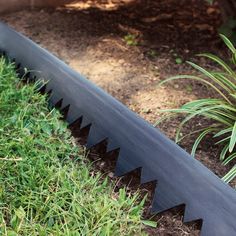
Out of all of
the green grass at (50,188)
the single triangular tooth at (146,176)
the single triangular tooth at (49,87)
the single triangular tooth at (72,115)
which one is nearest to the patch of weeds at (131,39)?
the single triangular tooth at (49,87)

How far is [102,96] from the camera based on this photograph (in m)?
2.23

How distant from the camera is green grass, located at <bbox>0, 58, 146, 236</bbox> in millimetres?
1658

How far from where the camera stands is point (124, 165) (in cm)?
200

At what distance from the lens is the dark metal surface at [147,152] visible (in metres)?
1.67

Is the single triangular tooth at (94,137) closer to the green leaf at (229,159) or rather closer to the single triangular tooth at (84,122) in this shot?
the single triangular tooth at (84,122)

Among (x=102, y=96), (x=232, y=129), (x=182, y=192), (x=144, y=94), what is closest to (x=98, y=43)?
(x=144, y=94)

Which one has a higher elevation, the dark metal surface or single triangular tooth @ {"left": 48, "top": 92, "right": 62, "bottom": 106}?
the dark metal surface

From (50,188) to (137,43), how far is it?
163 cm

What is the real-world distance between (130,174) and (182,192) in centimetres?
31

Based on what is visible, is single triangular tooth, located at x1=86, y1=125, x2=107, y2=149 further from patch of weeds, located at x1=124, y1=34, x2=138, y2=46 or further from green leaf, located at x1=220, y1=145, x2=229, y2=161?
patch of weeds, located at x1=124, y1=34, x2=138, y2=46

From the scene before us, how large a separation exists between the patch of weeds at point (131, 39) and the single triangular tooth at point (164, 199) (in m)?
1.52

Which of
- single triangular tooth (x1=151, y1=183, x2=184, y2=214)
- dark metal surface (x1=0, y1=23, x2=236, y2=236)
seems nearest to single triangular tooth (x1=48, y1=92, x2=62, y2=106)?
dark metal surface (x1=0, y1=23, x2=236, y2=236)

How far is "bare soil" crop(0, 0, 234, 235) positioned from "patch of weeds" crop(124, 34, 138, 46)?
0.02 meters

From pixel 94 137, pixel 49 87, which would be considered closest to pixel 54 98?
pixel 49 87
